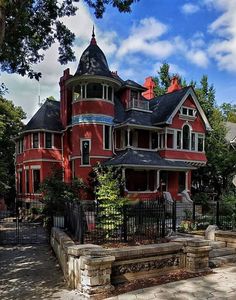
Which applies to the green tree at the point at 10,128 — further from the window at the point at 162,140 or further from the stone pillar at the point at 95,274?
the stone pillar at the point at 95,274

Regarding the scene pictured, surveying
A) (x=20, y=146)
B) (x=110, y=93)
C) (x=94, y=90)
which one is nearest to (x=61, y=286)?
(x=94, y=90)

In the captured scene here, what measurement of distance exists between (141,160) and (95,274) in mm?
17509

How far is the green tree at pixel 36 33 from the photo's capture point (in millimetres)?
11912

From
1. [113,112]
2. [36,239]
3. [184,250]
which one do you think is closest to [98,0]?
[184,250]

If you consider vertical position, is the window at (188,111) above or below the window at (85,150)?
above

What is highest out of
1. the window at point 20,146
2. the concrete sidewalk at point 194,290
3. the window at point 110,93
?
the window at point 110,93

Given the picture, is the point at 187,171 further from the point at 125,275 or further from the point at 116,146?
the point at 125,275

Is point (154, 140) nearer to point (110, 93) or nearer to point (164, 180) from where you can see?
point (164, 180)

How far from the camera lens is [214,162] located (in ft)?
100

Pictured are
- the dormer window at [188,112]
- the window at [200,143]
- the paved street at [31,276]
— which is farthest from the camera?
the window at [200,143]

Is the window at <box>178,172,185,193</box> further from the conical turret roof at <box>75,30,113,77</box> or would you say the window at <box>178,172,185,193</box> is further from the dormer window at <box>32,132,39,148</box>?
the dormer window at <box>32,132,39,148</box>

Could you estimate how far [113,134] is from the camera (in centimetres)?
2591

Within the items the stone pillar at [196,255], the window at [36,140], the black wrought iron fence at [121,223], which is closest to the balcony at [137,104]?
the window at [36,140]

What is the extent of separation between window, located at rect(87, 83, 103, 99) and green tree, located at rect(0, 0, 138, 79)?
952 centimetres
